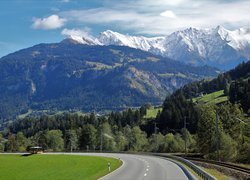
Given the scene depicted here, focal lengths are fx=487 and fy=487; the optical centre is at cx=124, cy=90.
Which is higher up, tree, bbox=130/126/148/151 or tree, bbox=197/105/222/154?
tree, bbox=197/105/222/154

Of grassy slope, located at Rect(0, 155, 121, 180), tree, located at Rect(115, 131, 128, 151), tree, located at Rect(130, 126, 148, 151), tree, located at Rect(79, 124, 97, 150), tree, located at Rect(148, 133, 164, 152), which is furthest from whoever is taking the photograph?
tree, located at Rect(79, 124, 97, 150)

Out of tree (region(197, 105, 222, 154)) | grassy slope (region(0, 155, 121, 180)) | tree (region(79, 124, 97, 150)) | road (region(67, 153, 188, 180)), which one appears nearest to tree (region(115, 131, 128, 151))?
tree (region(79, 124, 97, 150))

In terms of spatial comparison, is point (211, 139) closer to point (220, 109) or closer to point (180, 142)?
point (220, 109)

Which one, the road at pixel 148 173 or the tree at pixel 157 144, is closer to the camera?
the road at pixel 148 173

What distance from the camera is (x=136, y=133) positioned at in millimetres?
190875

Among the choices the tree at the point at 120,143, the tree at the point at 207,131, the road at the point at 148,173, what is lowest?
the tree at the point at 120,143

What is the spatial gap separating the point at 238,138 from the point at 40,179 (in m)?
58.4

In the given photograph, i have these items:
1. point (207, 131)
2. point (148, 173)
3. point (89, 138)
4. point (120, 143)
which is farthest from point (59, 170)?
point (120, 143)

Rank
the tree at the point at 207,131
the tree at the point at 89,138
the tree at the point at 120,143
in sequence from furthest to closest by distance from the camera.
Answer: the tree at the point at 89,138
the tree at the point at 120,143
the tree at the point at 207,131

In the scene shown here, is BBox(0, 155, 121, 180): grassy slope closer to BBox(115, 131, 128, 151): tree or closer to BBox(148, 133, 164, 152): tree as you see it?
BBox(148, 133, 164, 152): tree

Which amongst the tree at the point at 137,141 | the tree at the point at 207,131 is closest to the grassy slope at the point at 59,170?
the tree at the point at 207,131

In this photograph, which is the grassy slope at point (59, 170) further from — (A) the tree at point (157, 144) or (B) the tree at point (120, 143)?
(B) the tree at point (120, 143)

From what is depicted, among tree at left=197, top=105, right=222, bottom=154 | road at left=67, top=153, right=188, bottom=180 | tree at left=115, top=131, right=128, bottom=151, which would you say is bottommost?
tree at left=115, top=131, right=128, bottom=151

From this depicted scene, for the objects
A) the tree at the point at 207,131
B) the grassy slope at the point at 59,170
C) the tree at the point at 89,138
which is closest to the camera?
the grassy slope at the point at 59,170
